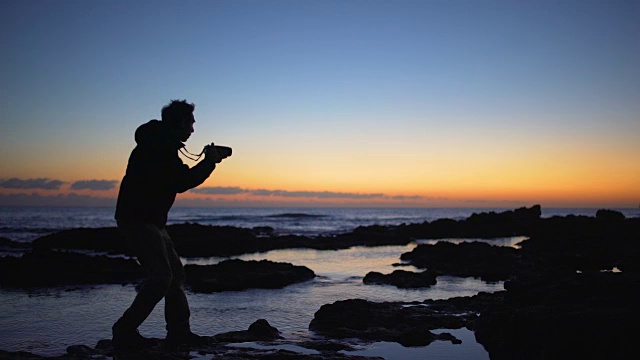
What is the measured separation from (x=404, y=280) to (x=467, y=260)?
693 cm

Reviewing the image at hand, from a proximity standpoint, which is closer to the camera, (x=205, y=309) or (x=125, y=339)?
(x=125, y=339)

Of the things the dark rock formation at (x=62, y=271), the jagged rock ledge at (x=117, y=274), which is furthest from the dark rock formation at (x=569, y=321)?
the dark rock formation at (x=62, y=271)

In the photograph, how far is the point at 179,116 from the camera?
17.6 feet

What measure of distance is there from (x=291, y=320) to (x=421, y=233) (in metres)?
36.0

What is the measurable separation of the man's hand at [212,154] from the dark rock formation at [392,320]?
12.7 feet

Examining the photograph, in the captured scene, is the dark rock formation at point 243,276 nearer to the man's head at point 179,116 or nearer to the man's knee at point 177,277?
the man's knee at point 177,277

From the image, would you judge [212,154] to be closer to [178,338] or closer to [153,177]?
[153,177]

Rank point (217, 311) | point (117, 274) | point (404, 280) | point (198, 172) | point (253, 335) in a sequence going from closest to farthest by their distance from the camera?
point (198, 172) < point (253, 335) < point (217, 311) < point (404, 280) < point (117, 274)

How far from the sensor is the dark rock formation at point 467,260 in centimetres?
1752

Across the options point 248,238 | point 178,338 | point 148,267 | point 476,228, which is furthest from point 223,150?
Answer: point 476,228

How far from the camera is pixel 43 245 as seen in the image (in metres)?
30.8

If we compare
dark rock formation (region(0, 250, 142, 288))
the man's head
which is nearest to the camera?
the man's head

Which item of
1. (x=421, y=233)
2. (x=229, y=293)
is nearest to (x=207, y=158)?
(x=229, y=293)

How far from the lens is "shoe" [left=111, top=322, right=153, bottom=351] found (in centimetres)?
517
